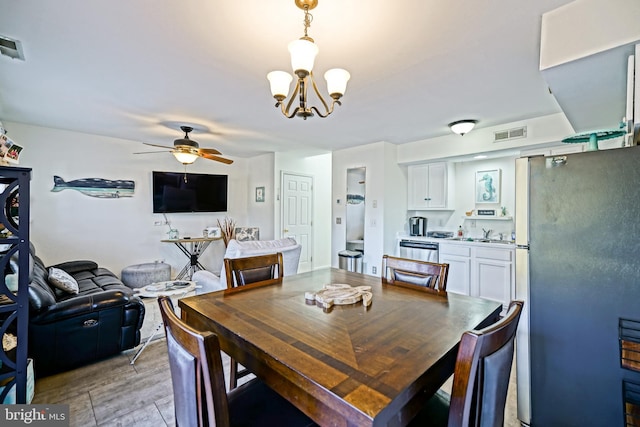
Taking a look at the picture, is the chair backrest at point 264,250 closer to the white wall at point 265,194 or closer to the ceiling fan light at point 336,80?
the ceiling fan light at point 336,80

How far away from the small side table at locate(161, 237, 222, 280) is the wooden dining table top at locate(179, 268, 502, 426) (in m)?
3.72

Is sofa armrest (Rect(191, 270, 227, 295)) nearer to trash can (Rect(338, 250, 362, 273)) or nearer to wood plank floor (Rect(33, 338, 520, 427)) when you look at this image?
wood plank floor (Rect(33, 338, 520, 427))

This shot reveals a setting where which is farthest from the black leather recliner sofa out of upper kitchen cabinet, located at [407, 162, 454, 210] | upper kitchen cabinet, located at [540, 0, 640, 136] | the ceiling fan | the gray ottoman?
upper kitchen cabinet, located at [407, 162, 454, 210]

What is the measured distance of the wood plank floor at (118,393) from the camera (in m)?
1.80

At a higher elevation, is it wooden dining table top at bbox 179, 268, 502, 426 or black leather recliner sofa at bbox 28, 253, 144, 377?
wooden dining table top at bbox 179, 268, 502, 426

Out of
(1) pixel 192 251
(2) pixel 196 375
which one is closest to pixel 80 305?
(2) pixel 196 375

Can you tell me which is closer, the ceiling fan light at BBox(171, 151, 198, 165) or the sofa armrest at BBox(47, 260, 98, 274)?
the sofa armrest at BBox(47, 260, 98, 274)

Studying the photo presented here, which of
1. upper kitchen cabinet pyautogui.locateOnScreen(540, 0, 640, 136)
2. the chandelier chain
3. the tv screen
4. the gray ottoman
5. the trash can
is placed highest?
the chandelier chain

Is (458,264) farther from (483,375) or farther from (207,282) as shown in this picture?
(483,375)

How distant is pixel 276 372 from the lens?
0.97 meters

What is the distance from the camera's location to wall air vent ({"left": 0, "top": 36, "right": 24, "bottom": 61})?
6.45 ft

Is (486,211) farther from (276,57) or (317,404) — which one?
(317,404)

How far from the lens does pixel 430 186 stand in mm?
4750

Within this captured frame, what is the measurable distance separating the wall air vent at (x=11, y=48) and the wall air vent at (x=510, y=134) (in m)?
4.72
